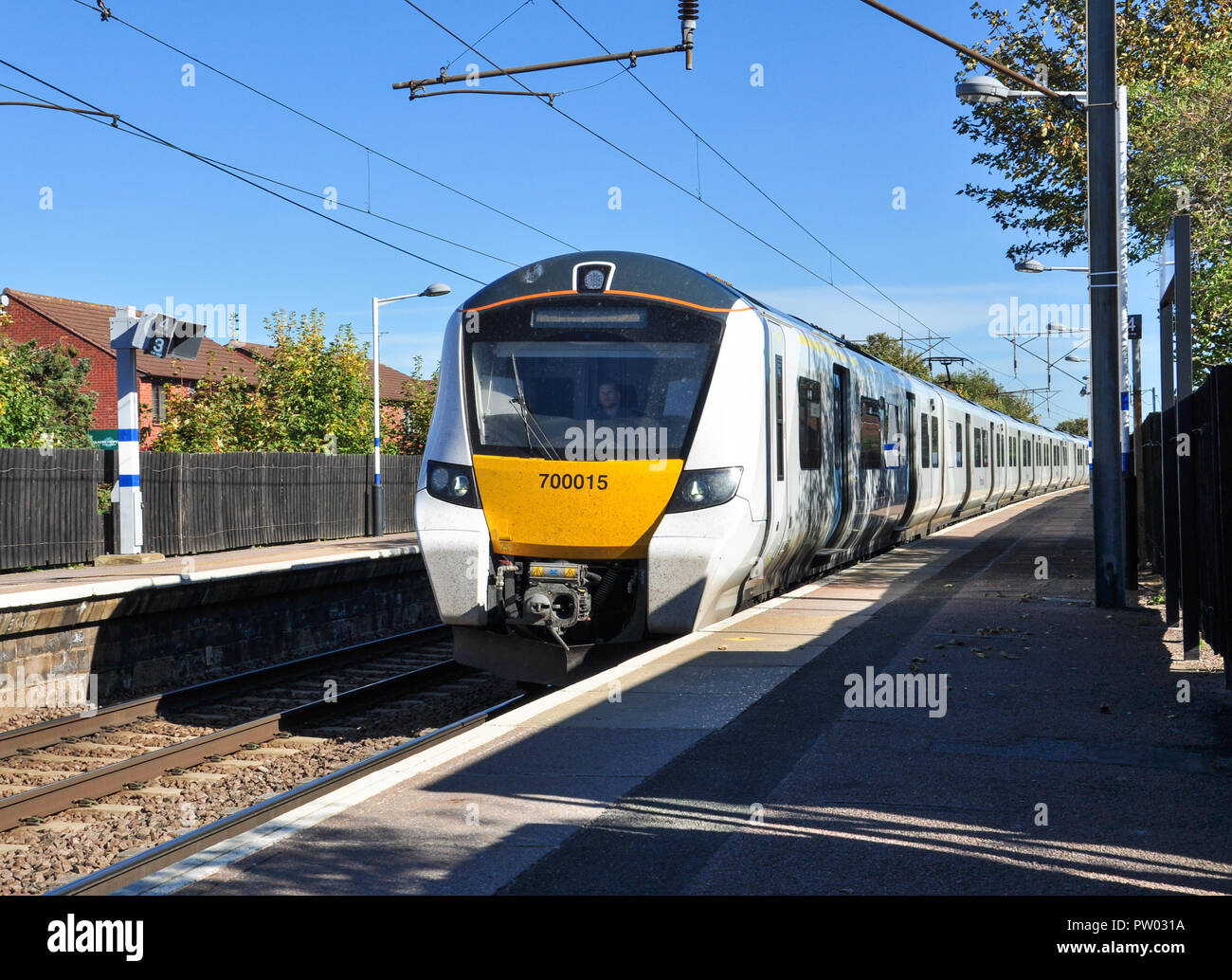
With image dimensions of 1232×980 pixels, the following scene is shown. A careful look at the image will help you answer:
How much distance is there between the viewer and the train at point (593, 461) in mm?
8773

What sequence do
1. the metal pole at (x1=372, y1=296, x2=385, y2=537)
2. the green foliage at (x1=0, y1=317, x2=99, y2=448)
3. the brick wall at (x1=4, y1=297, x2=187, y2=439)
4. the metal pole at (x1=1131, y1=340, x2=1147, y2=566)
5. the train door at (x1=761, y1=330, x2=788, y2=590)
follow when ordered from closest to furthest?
the train door at (x1=761, y1=330, x2=788, y2=590)
the metal pole at (x1=1131, y1=340, x2=1147, y2=566)
the metal pole at (x1=372, y1=296, x2=385, y2=537)
the green foliage at (x1=0, y1=317, x2=99, y2=448)
the brick wall at (x1=4, y1=297, x2=187, y2=439)

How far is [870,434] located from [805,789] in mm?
10652

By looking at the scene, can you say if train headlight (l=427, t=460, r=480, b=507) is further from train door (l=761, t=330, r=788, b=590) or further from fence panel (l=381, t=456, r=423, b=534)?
fence panel (l=381, t=456, r=423, b=534)

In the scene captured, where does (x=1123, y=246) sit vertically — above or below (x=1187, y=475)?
above

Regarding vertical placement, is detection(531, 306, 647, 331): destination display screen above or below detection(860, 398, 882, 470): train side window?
above

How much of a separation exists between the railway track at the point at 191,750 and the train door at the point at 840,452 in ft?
13.2

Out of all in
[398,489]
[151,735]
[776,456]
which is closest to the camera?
[776,456]

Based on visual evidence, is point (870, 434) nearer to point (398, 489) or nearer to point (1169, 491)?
point (1169, 491)

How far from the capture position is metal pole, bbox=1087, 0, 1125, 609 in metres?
11.8

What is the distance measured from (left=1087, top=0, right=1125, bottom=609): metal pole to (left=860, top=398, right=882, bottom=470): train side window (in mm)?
3337

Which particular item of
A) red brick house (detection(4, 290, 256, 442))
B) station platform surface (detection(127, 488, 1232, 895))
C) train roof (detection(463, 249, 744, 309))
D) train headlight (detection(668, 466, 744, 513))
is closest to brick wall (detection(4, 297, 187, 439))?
red brick house (detection(4, 290, 256, 442))

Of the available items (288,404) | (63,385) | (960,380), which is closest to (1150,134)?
(288,404)

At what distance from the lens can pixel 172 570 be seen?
59.0 ft
